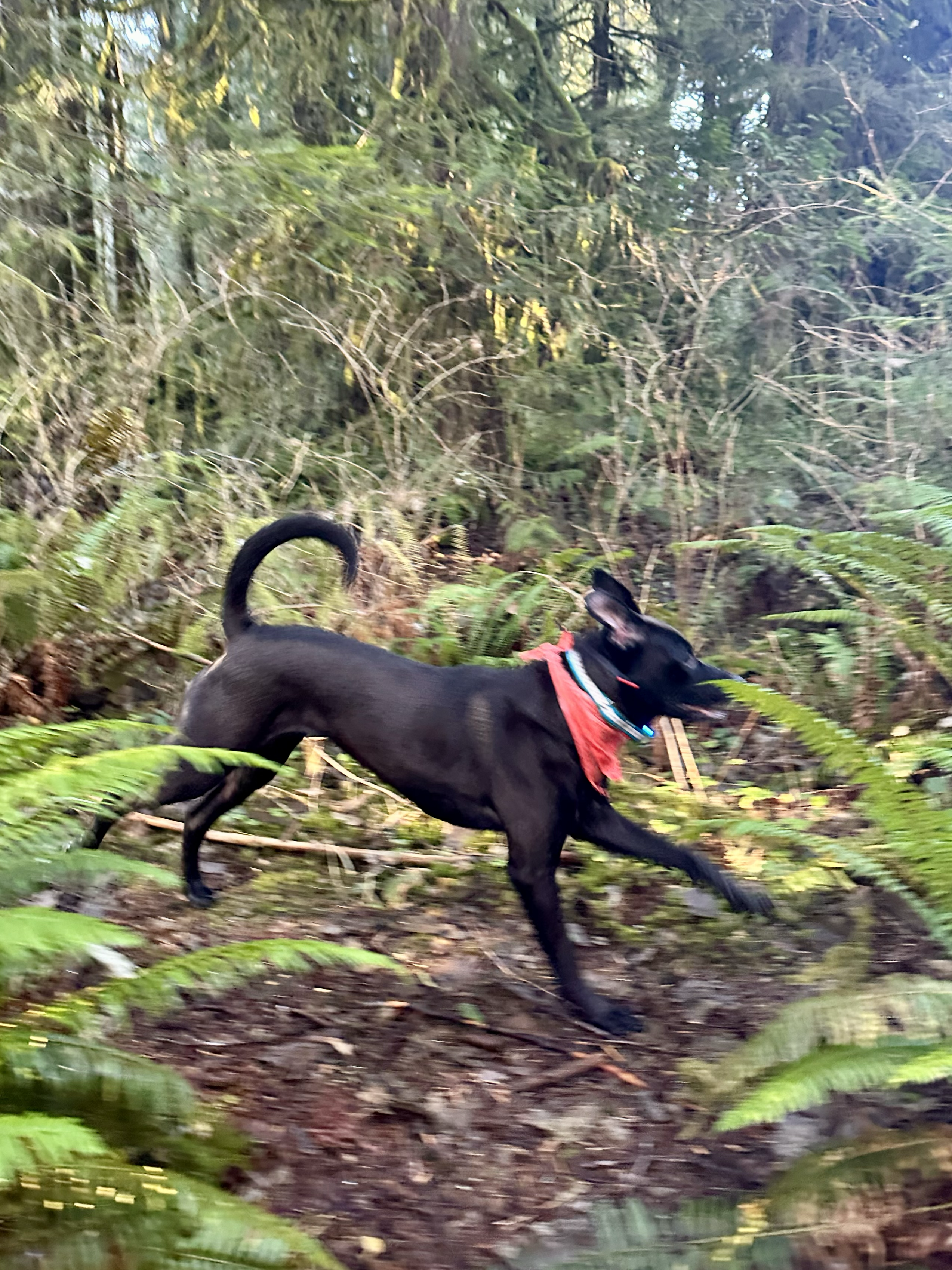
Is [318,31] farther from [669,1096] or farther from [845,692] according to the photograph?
[669,1096]

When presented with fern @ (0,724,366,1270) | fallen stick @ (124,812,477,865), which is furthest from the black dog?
fern @ (0,724,366,1270)

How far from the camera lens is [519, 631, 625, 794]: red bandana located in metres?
3.01

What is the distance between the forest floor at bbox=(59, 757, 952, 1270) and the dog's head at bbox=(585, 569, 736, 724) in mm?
854

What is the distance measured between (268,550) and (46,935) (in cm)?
194

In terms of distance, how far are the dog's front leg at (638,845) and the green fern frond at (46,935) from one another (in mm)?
1817

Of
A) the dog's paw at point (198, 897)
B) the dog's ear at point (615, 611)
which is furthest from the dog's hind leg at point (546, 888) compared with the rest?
the dog's paw at point (198, 897)

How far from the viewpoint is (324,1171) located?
226cm

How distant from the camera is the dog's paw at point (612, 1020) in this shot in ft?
9.52

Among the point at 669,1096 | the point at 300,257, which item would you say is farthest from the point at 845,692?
the point at 300,257

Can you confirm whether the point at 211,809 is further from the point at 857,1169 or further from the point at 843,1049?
the point at 857,1169

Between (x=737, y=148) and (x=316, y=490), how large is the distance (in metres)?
4.35

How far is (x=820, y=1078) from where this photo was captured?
1943 millimetres

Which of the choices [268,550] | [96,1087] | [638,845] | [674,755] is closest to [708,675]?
[638,845]

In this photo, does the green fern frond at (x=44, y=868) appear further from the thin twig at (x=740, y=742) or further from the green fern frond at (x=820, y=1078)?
the thin twig at (x=740, y=742)
